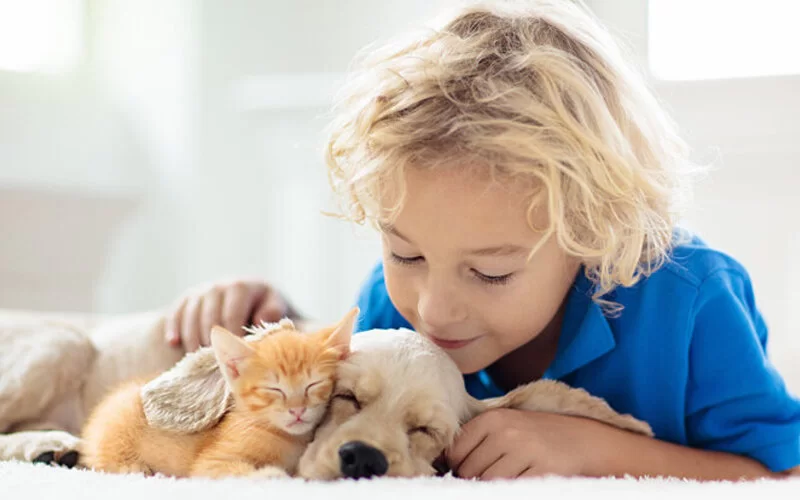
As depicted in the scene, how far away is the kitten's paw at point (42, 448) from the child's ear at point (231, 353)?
13.7 inches

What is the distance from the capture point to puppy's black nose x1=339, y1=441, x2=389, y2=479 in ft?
2.62

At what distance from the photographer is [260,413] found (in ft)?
2.75

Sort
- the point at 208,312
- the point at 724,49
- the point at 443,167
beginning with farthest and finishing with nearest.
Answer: the point at 724,49 → the point at 208,312 → the point at 443,167

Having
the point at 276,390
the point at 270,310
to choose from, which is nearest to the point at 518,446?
the point at 276,390

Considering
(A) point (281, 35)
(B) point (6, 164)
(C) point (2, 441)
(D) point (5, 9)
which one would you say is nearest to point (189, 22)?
(A) point (281, 35)

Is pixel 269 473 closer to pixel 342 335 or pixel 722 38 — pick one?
pixel 342 335

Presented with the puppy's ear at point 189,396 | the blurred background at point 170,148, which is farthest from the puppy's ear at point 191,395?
the blurred background at point 170,148

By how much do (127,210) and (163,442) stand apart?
232cm

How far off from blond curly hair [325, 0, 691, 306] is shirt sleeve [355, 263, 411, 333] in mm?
253

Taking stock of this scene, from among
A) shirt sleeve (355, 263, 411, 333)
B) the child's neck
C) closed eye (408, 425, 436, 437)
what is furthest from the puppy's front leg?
shirt sleeve (355, 263, 411, 333)

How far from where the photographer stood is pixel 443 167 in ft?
3.44

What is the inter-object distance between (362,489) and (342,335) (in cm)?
21

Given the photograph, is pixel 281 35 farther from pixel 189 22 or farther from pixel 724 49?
pixel 724 49

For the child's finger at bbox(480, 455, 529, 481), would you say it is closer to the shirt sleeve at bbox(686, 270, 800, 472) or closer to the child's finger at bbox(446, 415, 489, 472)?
the child's finger at bbox(446, 415, 489, 472)
